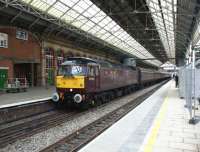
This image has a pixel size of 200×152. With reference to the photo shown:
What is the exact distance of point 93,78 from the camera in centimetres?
1769

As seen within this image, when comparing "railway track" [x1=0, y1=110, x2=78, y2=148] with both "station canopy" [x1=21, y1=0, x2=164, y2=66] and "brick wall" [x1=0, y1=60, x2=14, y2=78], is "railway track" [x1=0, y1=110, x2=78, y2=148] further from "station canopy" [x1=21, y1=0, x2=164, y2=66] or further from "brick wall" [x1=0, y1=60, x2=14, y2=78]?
"station canopy" [x1=21, y1=0, x2=164, y2=66]

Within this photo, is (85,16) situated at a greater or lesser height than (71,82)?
greater

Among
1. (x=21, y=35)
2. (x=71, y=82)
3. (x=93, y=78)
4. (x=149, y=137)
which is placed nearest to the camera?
(x=149, y=137)

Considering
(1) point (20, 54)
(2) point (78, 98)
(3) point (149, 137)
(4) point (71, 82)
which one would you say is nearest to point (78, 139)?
(3) point (149, 137)

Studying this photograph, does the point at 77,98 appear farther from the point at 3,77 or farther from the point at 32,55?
the point at 32,55

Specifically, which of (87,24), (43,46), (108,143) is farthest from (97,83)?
(87,24)

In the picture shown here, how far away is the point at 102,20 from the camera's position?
35.8 metres

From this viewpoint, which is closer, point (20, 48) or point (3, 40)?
point (3, 40)

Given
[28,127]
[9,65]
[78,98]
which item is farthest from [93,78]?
[9,65]

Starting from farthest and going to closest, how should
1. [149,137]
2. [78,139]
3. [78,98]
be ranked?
1. [78,98]
2. [78,139]
3. [149,137]

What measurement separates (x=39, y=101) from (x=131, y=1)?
15.9 metres

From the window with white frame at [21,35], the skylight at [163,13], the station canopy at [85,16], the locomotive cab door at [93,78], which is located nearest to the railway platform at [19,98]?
the locomotive cab door at [93,78]

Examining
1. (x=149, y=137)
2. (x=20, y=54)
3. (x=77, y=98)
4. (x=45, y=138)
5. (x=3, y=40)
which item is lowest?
(x=45, y=138)

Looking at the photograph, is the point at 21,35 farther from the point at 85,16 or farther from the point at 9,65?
the point at 85,16
